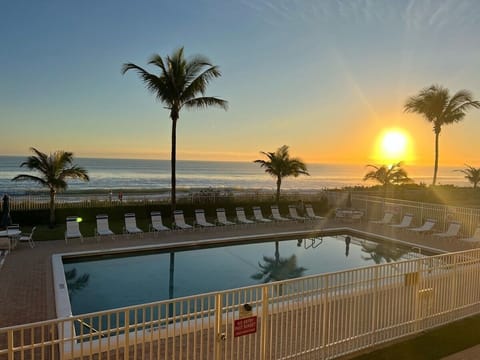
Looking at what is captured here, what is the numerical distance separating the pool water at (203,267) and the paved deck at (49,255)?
0.63m

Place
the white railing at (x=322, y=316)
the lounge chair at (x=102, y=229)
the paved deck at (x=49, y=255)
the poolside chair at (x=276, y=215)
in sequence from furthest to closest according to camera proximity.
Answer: the poolside chair at (x=276, y=215), the lounge chair at (x=102, y=229), the paved deck at (x=49, y=255), the white railing at (x=322, y=316)

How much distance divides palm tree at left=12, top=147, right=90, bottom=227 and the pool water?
4192mm

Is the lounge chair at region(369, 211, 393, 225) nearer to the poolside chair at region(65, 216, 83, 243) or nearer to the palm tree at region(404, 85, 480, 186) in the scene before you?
the palm tree at region(404, 85, 480, 186)

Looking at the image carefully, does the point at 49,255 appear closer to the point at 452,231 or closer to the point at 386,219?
the point at 386,219

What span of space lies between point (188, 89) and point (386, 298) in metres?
11.6

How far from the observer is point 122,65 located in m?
13.9

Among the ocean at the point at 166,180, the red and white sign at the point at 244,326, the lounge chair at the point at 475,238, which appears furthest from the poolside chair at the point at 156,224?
the ocean at the point at 166,180

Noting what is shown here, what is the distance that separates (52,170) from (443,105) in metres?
21.1

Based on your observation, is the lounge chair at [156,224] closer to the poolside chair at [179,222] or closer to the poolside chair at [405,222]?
the poolside chair at [179,222]

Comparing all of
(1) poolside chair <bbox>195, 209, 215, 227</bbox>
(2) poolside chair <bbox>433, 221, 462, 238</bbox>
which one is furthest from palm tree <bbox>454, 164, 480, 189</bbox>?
(1) poolside chair <bbox>195, 209, 215, 227</bbox>

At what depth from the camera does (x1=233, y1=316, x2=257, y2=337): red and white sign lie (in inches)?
146

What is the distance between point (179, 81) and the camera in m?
14.6

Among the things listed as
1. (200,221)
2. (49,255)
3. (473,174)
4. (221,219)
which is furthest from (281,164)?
(473,174)

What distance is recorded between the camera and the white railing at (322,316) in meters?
4.07
